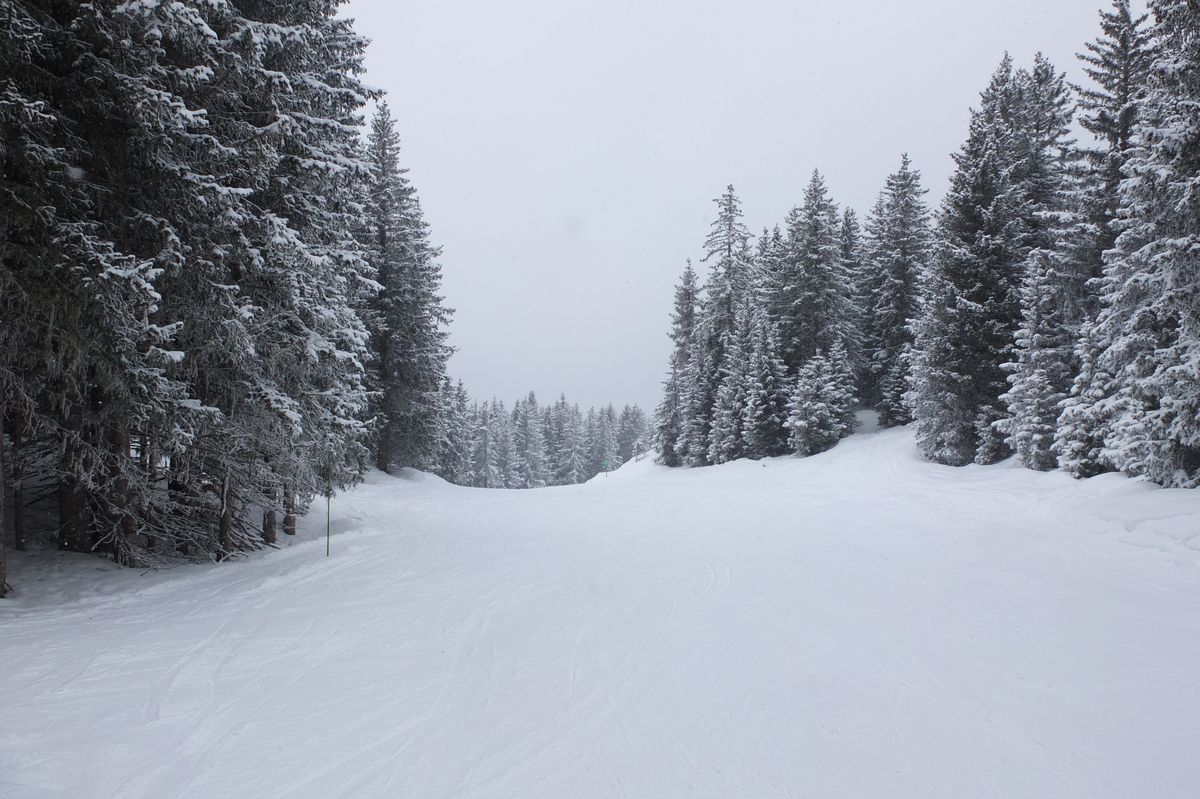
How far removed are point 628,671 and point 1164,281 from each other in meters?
12.4

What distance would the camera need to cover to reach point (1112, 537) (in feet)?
30.6

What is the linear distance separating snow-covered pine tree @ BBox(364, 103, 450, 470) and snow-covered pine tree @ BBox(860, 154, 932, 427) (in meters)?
22.5

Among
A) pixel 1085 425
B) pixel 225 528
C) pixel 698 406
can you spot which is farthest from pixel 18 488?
pixel 698 406

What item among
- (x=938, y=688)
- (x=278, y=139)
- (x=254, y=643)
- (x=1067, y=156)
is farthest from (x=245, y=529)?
(x=1067, y=156)

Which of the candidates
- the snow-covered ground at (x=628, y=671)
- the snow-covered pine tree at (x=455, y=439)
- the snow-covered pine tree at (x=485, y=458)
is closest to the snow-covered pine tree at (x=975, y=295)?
the snow-covered ground at (x=628, y=671)

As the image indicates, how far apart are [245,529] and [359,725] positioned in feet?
23.3

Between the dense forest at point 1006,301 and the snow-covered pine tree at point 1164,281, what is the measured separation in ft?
0.14

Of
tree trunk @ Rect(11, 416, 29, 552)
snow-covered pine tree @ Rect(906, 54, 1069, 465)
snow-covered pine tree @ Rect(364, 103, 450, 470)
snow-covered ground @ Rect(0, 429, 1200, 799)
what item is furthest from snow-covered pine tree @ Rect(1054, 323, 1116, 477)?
snow-covered pine tree @ Rect(364, 103, 450, 470)

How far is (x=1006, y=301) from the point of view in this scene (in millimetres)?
19453

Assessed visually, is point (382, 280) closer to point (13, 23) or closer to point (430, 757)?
point (13, 23)

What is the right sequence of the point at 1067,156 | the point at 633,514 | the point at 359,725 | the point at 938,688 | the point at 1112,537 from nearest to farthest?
the point at 359,725, the point at 938,688, the point at 1112,537, the point at 633,514, the point at 1067,156

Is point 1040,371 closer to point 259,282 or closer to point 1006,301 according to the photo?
point 1006,301

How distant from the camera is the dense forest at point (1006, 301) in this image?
1027cm

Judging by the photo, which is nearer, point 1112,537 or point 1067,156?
point 1112,537
